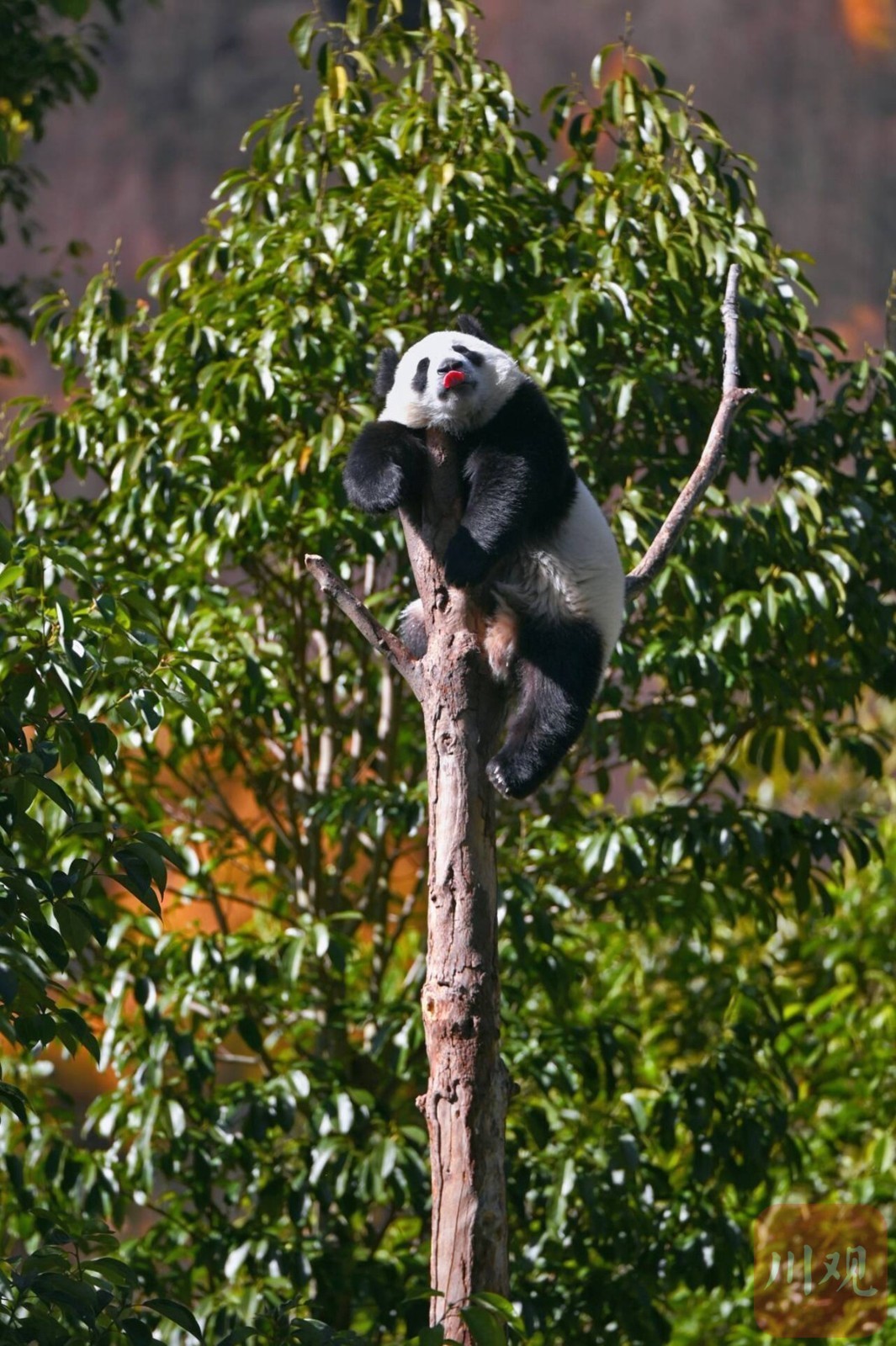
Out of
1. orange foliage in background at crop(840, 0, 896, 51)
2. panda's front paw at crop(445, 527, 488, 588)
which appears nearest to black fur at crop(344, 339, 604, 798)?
panda's front paw at crop(445, 527, 488, 588)

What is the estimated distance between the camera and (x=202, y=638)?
3.39 metres

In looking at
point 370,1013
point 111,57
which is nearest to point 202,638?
point 370,1013

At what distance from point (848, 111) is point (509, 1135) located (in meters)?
5.15

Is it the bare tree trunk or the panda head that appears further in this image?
the panda head

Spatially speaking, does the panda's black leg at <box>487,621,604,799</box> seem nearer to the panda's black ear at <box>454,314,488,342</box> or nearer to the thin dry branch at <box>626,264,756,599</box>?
the thin dry branch at <box>626,264,756,599</box>

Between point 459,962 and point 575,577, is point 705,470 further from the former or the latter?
point 459,962

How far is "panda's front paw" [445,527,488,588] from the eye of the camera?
2.43 m

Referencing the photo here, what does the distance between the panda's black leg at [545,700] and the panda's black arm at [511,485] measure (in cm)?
21

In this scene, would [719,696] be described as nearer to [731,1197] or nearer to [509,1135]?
[509,1135]

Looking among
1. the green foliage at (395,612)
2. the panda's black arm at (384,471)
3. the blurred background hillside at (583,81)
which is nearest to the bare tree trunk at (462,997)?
the panda's black arm at (384,471)

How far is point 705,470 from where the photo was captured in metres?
A: 2.79

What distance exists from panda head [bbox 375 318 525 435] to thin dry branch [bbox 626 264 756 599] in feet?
1.21

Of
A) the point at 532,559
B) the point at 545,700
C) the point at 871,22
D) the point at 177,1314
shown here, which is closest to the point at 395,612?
the point at 532,559

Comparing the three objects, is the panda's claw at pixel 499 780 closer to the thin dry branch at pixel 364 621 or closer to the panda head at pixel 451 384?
the thin dry branch at pixel 364 621
